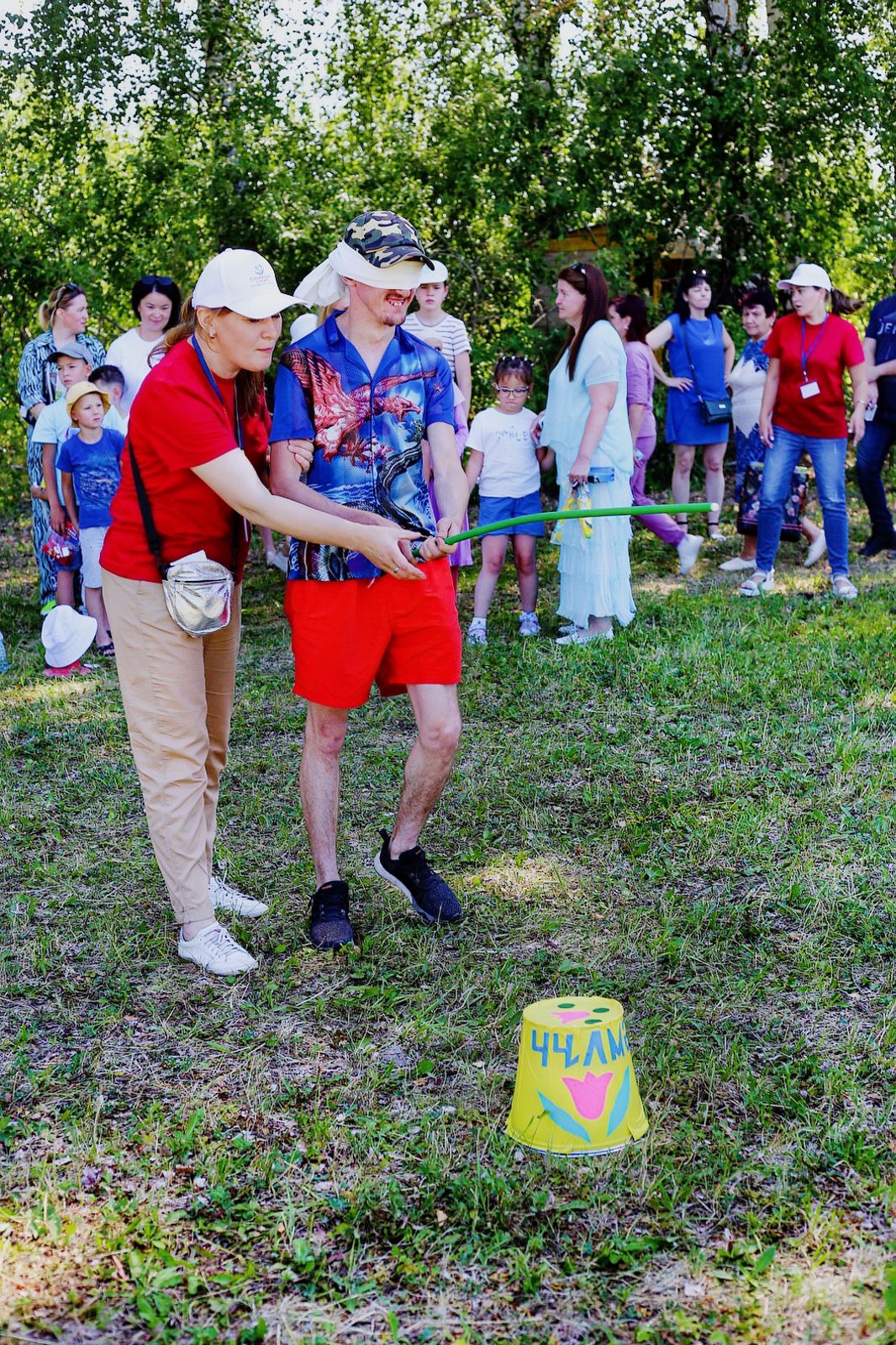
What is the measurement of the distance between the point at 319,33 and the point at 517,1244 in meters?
10.9

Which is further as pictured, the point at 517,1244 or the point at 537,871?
the point at 537,871

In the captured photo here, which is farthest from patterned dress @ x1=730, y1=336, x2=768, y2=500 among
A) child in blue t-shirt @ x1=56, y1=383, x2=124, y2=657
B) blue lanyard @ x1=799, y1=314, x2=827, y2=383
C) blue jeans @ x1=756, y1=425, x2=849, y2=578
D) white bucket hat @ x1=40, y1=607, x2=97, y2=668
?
white bucket hat @ x1=40, y1=607, x2=97, y2=668

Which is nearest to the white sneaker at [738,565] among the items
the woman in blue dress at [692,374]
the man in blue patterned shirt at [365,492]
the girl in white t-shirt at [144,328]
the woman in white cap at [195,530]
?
the woman in blue dress at [692,374]

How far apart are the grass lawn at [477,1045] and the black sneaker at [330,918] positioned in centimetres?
6

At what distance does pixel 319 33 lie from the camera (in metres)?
11.2

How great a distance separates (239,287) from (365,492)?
25.2 inches

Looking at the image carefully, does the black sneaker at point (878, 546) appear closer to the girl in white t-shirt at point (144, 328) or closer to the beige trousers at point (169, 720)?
the girl in white t-shirt at point (144, 328)

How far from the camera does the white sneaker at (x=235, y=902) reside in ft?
13.3

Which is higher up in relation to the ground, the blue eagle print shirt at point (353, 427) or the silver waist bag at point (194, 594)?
the blue eagle print shirt at point (353, 427)

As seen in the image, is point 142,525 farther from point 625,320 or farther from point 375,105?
point 375,105

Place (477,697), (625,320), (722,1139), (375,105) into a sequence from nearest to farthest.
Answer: (722,1139)
(477,697)
(625,320)
(375,105)

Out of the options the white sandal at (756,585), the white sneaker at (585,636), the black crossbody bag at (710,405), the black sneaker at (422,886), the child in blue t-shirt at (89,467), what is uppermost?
the black crossbody bag at (710,405)

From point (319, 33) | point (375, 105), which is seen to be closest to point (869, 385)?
point (375, 105)

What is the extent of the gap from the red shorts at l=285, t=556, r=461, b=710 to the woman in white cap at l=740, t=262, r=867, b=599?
180 inches
